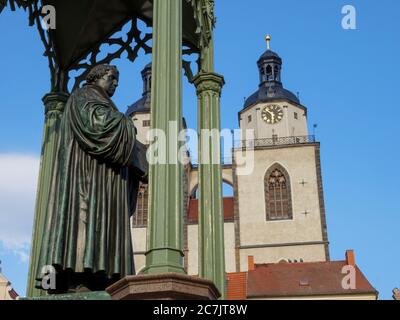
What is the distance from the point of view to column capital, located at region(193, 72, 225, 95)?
6.40m

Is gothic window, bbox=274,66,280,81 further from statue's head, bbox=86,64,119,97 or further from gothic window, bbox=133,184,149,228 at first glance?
statue's head, bbox=86,64,119,97

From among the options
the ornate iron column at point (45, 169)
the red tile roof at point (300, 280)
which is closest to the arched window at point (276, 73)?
the red tile roof at point (300, 280)

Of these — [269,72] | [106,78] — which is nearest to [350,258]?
[269,72]

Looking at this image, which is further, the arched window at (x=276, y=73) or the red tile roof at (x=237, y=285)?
the arched window at (x=276, y=73)

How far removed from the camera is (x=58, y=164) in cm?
500

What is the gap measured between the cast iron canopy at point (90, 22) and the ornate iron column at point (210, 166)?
0.44 m

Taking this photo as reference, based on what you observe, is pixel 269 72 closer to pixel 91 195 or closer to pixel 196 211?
pixel 196 211

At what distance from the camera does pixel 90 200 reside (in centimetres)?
483

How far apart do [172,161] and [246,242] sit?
42361 mm

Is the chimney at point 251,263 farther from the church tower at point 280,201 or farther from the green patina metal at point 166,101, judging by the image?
the green patina metal at point 166,101

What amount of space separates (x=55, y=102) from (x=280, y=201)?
138 feet

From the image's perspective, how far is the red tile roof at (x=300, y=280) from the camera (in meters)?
37.2

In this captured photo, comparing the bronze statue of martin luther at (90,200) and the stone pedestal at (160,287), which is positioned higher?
the bronze statue of martin luther at (90,200)
